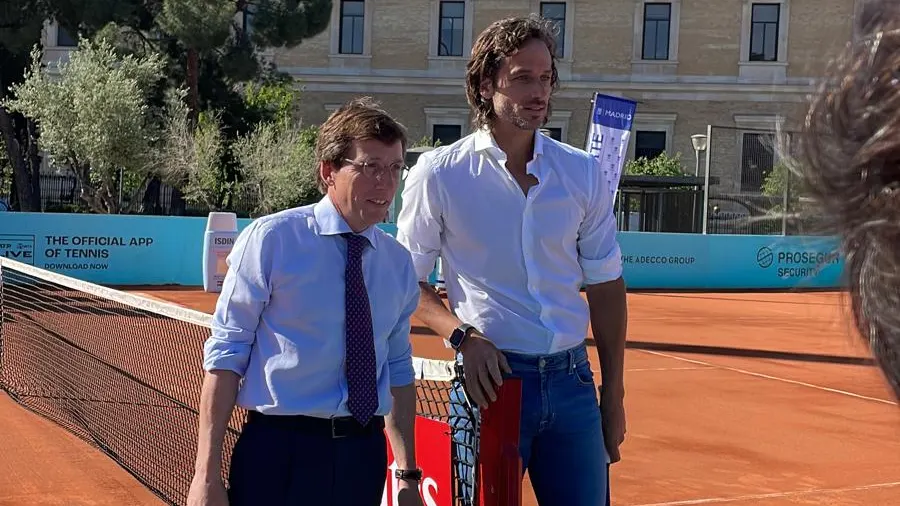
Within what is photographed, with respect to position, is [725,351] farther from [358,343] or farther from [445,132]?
[445,132]

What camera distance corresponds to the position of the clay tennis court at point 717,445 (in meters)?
6.12

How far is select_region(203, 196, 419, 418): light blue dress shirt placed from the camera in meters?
2.79

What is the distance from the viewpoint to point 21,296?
13938 mm

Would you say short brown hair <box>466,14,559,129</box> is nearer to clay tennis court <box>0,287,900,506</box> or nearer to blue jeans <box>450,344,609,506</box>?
blue jeans <box>450,344,609,506</box>

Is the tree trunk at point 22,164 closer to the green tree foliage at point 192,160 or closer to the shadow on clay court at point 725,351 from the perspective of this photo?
the green tree foliage at point 192,160

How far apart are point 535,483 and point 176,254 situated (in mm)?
18770

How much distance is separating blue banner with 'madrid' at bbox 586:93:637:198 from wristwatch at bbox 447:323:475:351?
15.5 m

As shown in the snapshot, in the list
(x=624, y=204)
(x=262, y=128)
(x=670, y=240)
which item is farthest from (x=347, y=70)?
(x=670, y=240)

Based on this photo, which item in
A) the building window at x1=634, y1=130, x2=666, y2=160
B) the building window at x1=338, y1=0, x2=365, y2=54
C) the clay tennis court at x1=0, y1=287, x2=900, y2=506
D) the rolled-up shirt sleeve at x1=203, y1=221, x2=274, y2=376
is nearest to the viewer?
the rolled-up shirt sleeve at x1=203, y1=221, x2=274, y2=376

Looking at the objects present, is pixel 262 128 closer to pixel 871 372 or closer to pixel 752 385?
pixel 752 385

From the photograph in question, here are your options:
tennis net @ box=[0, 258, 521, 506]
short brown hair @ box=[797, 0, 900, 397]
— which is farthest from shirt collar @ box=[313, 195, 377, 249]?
short brown hair @ box=[797, 0, 900, 397]

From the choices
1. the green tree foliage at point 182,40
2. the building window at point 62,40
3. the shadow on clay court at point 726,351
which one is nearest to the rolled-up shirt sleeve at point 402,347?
the shadow on clay court at point 726,351

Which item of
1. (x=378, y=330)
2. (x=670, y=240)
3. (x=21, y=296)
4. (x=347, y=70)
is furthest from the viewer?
(x=347, y=70)

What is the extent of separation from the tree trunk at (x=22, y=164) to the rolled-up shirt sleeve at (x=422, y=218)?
3370 centimetres
